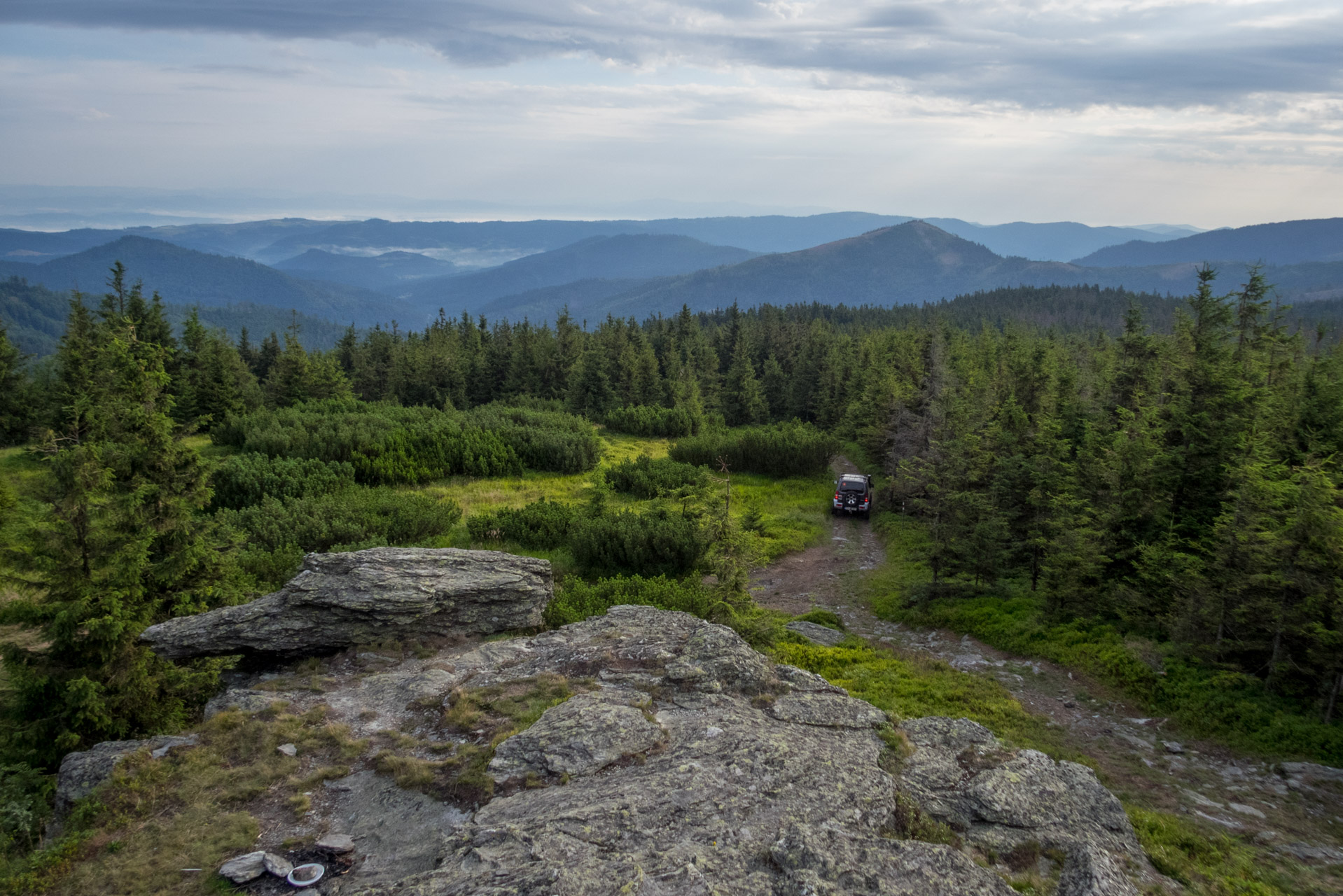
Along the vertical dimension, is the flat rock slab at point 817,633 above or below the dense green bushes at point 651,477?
below

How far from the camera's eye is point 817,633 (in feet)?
56.1

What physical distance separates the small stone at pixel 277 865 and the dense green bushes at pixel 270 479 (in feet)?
57.0

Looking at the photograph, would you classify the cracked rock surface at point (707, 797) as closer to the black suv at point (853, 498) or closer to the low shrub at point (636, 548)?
the low shrub at point (636, 548)

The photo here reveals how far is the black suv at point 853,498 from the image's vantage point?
3123 centimetres

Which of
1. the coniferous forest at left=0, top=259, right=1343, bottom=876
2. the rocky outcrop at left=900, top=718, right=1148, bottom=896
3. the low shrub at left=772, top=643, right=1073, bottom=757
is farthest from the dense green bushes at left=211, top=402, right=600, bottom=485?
the rocky outcrop at left=900, top=718, right=1148, bottom=896

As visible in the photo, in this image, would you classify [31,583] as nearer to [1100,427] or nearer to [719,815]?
[719,815]

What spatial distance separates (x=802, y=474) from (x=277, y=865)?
114 ft

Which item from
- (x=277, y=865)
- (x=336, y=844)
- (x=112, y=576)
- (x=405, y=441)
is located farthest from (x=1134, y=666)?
(x=405, y=441)

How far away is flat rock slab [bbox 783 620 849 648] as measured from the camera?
16469 millimetres

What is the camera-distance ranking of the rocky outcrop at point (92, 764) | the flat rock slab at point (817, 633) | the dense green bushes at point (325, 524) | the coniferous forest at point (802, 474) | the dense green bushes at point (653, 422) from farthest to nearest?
the dense green bushes at point (653, 422)
the flat rock slab at point (817, 633)
the dense green bushes at point (325, 524)
the coniferous forest at point (802, 474)
the rocky outcrop at point (92, 764)

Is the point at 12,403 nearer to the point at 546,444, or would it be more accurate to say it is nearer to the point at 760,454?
the point at 546,444

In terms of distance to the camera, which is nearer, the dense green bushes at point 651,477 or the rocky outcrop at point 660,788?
the rocky outcrop at point 660,788

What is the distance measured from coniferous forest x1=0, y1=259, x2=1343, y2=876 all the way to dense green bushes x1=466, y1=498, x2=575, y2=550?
0.10m

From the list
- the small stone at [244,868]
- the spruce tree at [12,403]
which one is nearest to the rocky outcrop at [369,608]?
the small stone at [244,868]
